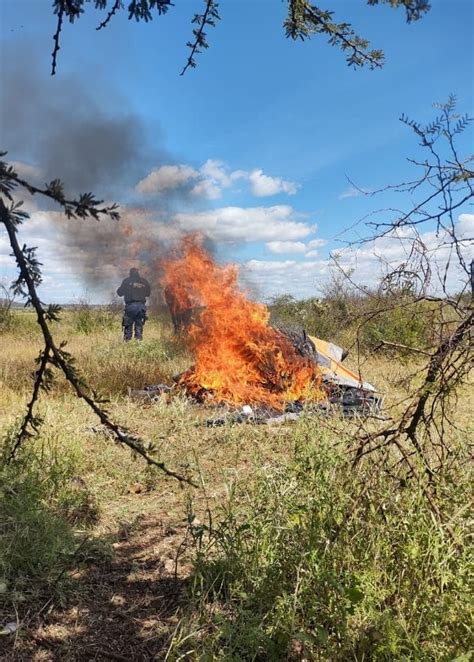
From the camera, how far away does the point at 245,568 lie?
258 centimetres

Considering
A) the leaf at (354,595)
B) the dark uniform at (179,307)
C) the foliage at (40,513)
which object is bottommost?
the foliage at (40,513)

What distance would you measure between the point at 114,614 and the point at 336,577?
1.20 meters

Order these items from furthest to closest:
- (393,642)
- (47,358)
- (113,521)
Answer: (113,521) → (393,642) → (47,358)

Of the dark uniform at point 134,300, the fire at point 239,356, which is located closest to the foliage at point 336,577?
the fire at point 239,356

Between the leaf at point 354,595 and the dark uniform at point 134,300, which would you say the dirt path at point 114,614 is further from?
the dark uniform at point 134,300

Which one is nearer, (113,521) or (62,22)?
(62,22)

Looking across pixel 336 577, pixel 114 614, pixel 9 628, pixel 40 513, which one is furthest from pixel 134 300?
pixel 336 577

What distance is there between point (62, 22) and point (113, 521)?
10.0 feet

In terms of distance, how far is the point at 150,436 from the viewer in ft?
17.8

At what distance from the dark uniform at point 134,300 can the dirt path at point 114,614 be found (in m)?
9.45

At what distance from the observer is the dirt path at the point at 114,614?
238cm

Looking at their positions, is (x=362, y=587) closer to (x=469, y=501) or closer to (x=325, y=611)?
(x=325, y=611)

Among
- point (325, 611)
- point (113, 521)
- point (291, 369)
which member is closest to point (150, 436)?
point (113, 521)

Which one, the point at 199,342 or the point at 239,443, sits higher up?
the point at 199,342
